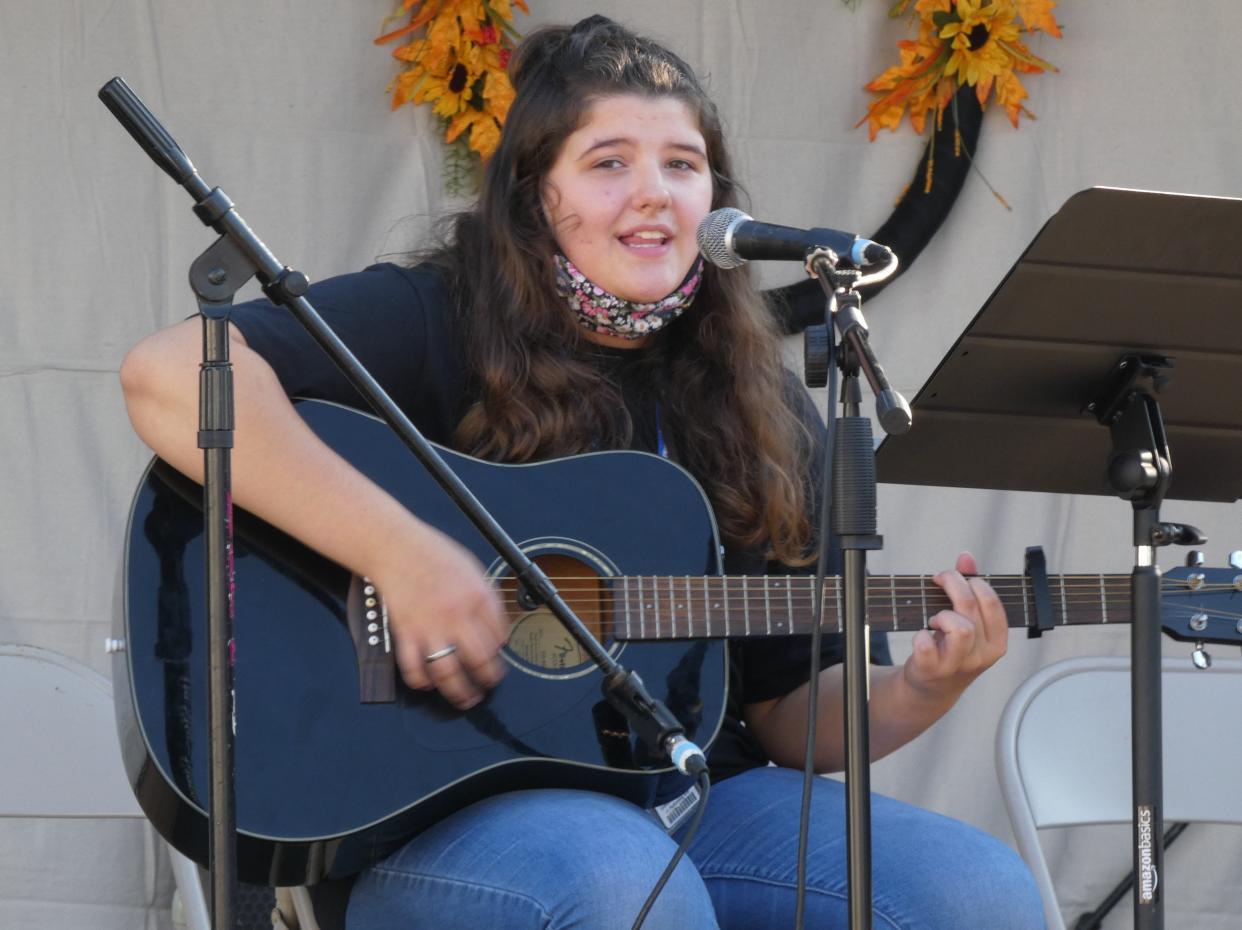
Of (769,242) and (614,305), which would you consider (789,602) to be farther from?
(769,242)

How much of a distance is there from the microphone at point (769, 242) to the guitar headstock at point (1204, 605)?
836mm

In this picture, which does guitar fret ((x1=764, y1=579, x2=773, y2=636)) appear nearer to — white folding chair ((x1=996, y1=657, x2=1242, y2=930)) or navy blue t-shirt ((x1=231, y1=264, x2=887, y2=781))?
navy blue t-shirt ((x1=231, y1=264, x2=887, y2=781))

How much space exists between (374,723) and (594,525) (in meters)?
0.39

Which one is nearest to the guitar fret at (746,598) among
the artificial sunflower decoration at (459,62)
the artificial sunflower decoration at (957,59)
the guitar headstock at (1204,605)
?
the guitar headstock at (1204,605)

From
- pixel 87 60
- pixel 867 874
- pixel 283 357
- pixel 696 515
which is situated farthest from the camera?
pixel 87 60

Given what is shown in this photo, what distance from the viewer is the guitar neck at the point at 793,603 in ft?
6.43

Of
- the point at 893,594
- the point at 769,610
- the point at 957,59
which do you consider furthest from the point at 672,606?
the point at 957,59

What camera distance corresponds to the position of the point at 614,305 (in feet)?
7.20

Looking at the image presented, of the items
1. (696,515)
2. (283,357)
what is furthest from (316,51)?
(696,515)

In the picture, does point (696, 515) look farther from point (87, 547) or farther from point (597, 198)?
point (87, 547)

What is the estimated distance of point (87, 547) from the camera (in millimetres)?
2762

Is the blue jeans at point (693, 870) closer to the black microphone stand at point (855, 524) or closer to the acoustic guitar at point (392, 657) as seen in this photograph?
the acoustic guitar at point (392, 657)

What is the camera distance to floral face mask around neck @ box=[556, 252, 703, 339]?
86.4 inches

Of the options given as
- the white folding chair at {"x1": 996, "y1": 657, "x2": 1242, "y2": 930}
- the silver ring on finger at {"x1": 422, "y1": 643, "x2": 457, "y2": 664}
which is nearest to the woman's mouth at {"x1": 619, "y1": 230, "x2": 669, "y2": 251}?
the silver ring on finger at {"x1": 422, "y1": 643, "x2": 457, "y2": 664}
